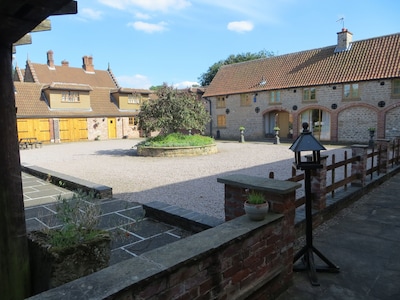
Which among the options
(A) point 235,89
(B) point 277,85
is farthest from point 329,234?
(A) point 235,89

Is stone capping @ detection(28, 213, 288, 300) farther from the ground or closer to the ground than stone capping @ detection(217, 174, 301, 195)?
closer to the ground

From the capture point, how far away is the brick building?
19.7m

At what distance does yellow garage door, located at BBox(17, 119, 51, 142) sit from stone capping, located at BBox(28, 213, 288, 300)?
2687 centimetres

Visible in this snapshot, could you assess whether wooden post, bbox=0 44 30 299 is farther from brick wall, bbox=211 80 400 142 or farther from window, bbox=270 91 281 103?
window, bbox=270 91 281 103

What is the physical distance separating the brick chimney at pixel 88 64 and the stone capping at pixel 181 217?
38.6 meters

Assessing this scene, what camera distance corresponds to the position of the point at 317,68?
23.3 meters

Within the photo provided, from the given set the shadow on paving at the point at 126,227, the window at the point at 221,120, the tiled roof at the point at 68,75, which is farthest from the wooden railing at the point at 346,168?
the tiled roof at the point at 68,75

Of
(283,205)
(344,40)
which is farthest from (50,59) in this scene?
(283,205)

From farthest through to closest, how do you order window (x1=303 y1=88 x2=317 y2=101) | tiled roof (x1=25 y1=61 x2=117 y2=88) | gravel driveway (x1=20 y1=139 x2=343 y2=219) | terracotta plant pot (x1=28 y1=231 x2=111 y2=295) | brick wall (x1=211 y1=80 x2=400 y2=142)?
tiled roof (x1=25 y1=61 x2=117 y2=88) → window (x1=303 y1=88 x2=317 y2=101) → brick wall (x1=211 y1=80 x2=400 y2=142) → gravel driveway (x1=20 y1=139 x2=343 y2=219) → terracotta plant pot (x1=28 y1=231 x2=111 y2=295)

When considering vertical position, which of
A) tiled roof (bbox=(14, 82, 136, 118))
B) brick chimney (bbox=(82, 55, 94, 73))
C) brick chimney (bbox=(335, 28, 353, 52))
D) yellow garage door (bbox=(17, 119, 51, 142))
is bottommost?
yellow garage door (bbox=(17, 119, 51, 142))

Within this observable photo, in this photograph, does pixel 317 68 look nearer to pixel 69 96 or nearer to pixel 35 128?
pixel 69 96

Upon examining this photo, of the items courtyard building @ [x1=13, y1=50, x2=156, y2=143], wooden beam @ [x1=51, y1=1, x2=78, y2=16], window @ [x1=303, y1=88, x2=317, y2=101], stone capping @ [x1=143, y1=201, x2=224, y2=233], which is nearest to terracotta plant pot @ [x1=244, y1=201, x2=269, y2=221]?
stone capping @ [x1=143, y1=201, x2=224, y2=233]

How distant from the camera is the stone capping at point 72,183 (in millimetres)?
6637

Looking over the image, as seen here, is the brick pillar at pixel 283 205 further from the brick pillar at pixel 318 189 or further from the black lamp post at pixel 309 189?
the brick pillar at pixel 318 189
